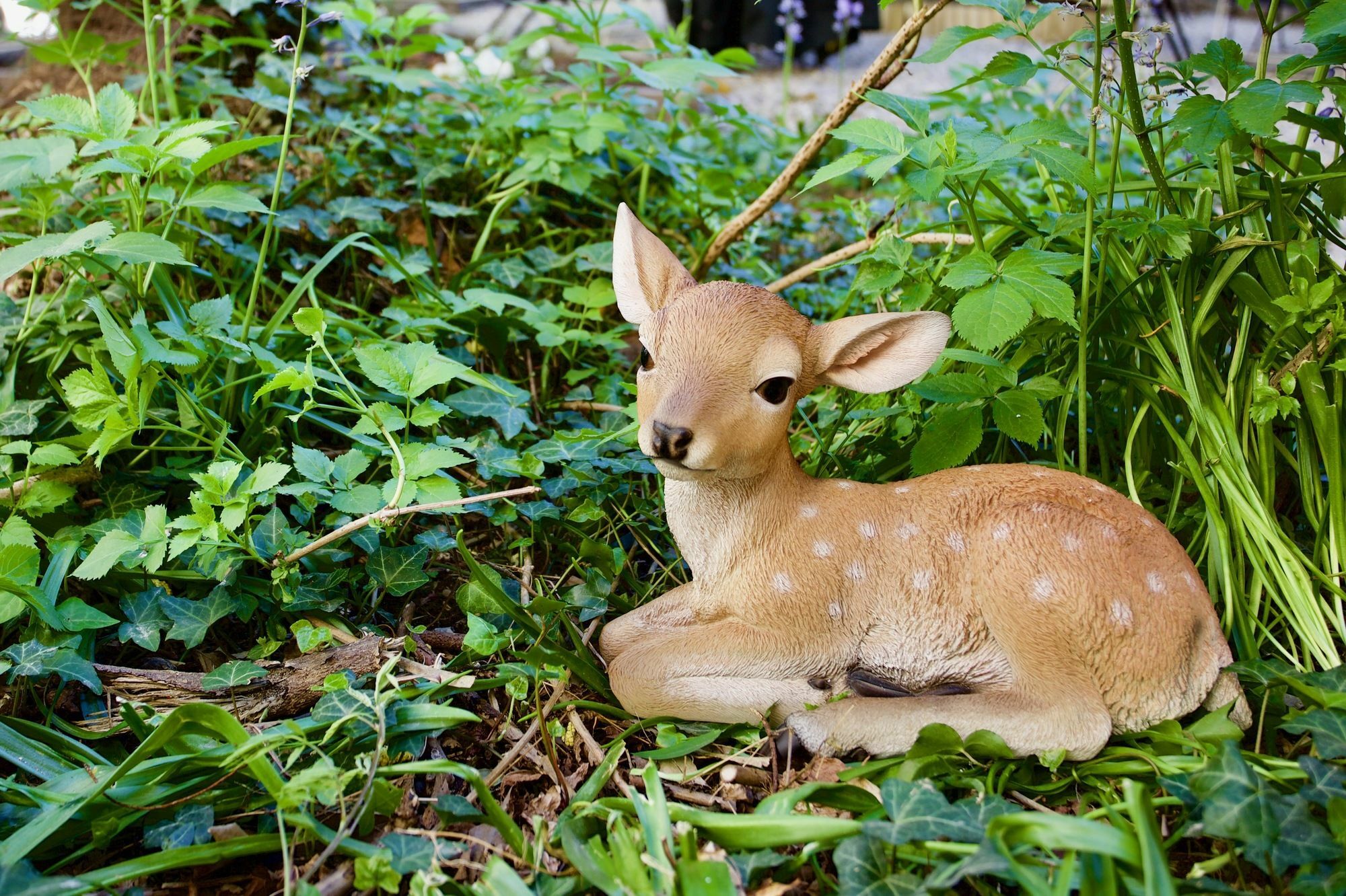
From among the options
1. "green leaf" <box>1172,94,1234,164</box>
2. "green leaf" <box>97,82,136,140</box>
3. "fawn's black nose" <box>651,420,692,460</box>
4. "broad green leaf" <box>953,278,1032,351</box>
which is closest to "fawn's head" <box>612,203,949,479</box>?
"fawn's black nose" <box>651,420,692,460</box>

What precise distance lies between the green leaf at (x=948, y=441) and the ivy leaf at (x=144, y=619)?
5.78ft

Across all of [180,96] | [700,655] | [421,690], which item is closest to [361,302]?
[180,96]

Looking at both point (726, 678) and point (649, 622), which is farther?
point (649, 622)

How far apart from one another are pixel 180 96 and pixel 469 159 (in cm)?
116

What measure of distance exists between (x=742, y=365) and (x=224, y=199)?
1.44 m

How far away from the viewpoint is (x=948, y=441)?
231 cm

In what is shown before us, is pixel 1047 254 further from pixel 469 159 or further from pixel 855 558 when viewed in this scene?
pixel 469 159

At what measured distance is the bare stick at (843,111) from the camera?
2.76 meters

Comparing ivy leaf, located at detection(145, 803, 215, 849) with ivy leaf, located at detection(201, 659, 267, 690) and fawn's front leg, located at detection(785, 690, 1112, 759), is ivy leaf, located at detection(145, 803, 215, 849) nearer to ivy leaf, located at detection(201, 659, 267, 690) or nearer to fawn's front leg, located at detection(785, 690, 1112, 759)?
ivy leaf, located at detection(201, 659, 267, 690)

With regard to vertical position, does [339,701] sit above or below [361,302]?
below

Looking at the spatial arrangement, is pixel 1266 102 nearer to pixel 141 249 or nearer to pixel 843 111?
pixel 843 111

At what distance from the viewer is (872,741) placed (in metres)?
1.90

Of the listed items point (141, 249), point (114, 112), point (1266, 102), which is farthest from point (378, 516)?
point (1266, 102)

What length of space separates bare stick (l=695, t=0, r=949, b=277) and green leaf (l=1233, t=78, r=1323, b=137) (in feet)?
2.82
